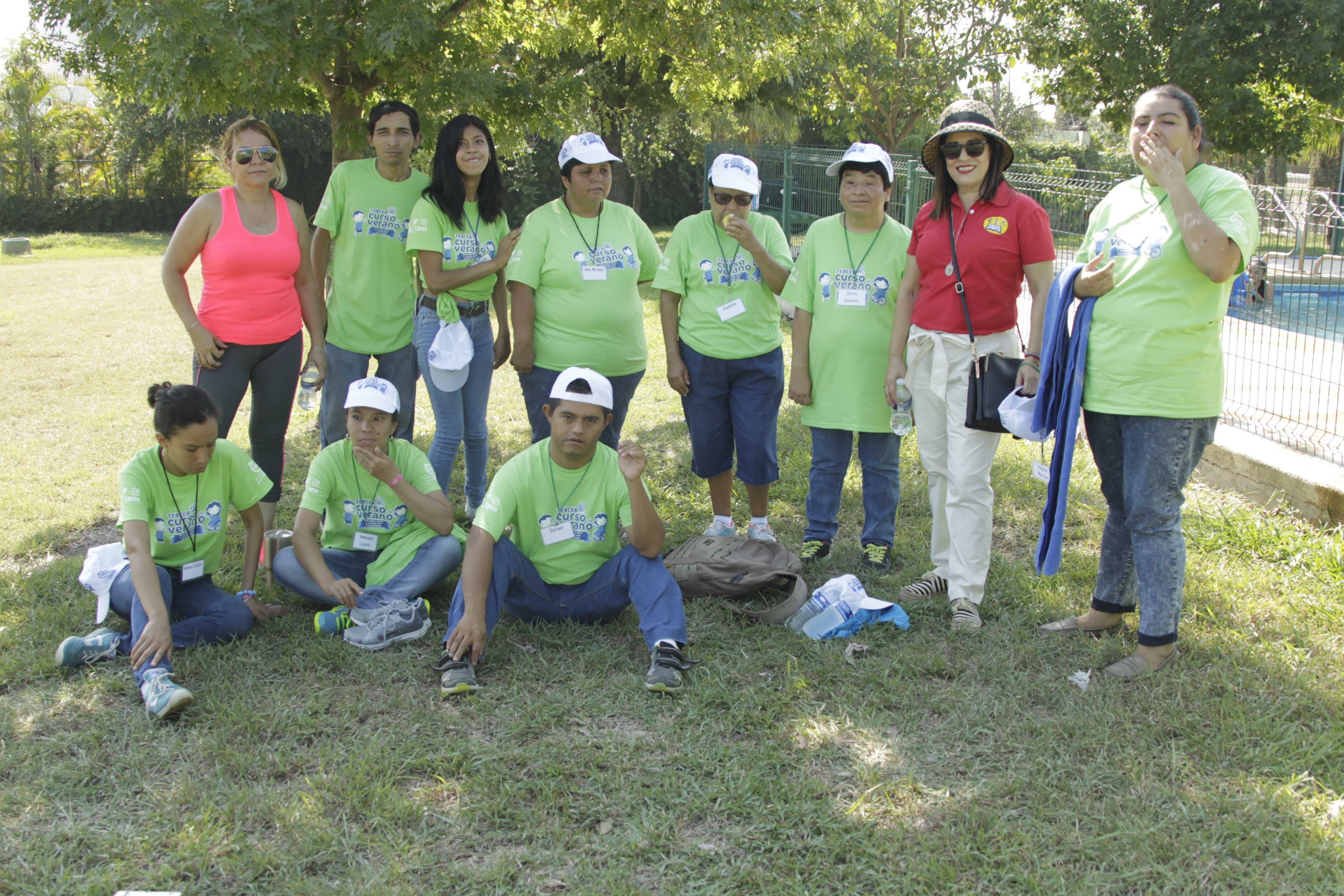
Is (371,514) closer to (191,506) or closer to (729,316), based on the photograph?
(191,506)

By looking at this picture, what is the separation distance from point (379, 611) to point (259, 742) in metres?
0.81

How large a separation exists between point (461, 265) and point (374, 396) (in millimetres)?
886

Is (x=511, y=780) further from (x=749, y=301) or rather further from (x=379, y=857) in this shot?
(x=749, y=301)

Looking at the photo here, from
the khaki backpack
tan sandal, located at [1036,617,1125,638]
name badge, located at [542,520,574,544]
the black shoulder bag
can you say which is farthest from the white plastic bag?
tan sandal, located at [1036,617,1125,638]

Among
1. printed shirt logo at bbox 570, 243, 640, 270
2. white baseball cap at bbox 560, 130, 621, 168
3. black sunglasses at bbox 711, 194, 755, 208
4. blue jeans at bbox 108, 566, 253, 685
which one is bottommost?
blue jeans at bbox 108, 566, 253, 685

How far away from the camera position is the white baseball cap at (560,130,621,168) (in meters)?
4.30

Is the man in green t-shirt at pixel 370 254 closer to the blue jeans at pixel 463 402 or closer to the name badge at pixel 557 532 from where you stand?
the blue jeans at pixel 463 402

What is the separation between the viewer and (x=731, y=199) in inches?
174

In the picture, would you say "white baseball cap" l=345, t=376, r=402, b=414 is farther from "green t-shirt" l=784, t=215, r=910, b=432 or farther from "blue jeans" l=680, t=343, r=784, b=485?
"green t-shirt" l=784, t=215, r=910, b=432

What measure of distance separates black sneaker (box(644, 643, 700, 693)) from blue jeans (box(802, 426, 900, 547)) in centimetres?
129

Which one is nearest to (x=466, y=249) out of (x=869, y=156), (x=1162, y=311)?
(x=869, y=156)

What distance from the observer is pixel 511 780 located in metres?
3.06

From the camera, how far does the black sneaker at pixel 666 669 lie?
11.7 feet

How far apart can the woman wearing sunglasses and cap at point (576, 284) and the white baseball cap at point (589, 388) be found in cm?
51
